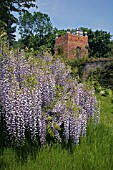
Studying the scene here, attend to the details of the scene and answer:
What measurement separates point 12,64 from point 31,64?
36 cm

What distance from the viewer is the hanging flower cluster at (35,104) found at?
14.7 feet

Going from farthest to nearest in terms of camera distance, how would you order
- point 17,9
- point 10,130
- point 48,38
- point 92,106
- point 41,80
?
point 48,38, point 17,9, point 92,106, point 41,80, point 10,130

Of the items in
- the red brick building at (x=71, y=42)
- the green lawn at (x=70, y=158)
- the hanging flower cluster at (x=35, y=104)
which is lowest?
the green lawn at (x=70, y=158)

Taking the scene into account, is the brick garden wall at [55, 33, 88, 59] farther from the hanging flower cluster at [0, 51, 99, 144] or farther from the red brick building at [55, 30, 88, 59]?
the hanging flower cluster at [0, 51, 99, 144]

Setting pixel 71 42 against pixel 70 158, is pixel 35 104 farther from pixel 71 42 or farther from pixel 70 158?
pixel 71 42

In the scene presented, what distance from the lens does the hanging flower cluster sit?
4.49m

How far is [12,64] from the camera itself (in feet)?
16.4

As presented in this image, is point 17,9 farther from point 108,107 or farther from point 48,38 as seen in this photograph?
point 48,38

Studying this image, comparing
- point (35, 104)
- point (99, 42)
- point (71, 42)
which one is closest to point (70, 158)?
point (35, 104)

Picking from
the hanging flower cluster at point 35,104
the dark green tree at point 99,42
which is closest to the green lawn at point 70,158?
the hanging flower cluster at point 35,104

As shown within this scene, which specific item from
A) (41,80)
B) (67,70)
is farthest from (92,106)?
(41,80)

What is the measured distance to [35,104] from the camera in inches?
182

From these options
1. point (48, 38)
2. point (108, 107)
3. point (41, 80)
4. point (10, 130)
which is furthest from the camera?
point (48, 38)

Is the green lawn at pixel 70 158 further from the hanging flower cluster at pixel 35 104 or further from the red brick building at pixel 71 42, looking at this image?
the red brick building at pixel 71 42
